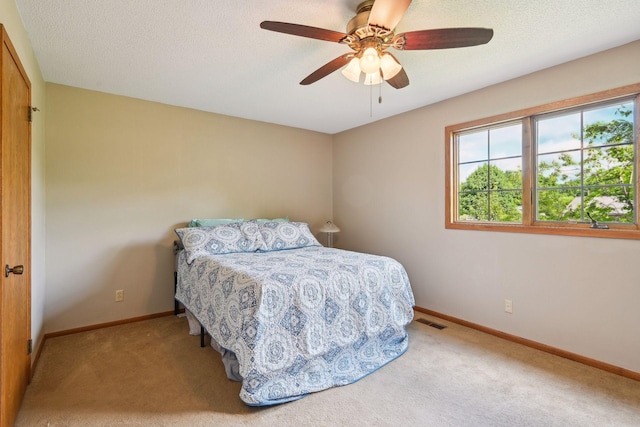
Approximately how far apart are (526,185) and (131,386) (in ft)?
11.2

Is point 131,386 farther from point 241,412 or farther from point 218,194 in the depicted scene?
point 218,194

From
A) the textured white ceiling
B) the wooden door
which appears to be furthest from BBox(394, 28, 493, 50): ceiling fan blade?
the wooden door

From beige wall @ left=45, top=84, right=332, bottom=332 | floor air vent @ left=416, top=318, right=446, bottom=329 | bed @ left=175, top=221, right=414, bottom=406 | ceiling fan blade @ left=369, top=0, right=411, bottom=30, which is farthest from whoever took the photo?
floor air vent @ left=416, top=318, right=446, bottom=329

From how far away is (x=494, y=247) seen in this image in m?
2.83

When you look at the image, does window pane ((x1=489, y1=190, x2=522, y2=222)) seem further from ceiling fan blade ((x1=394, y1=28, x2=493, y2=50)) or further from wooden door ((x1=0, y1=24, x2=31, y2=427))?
wooden door ((x1=0, y1=24, x2=31, y2=427))

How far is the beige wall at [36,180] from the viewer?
1.95m

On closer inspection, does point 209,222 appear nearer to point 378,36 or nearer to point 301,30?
point 301,30

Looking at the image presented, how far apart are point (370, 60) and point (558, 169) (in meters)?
1.91

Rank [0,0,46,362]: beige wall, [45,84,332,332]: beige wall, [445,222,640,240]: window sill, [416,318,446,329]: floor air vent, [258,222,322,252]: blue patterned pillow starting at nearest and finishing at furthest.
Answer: [0,0,46,362]: beige wall, [445,222,640,240]: window sill, [45,84,332,332]: beige wall, [416,318,446,329]: floor air vent, [258,222,322,252]: blue patterned pillow

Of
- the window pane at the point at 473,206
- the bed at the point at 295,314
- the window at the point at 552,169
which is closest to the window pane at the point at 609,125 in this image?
the window at the point at 552,169

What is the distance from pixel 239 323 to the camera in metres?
1.90

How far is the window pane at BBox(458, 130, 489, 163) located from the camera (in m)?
3.02

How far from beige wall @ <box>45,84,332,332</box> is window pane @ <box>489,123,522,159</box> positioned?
2643 mm

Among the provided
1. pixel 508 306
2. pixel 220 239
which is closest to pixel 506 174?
pixel 508 306
